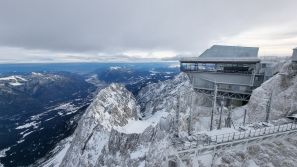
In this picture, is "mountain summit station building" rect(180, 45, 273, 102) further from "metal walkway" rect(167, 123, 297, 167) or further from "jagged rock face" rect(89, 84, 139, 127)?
"jagged rock face" rect(89, 84, 139, 127)

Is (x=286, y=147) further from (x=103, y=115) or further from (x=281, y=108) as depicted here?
(x=103, y=115)

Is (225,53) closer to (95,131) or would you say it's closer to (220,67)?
(220,67)

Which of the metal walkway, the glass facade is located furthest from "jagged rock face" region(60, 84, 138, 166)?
the metal walkway

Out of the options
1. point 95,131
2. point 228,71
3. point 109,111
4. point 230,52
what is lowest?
point 95,131

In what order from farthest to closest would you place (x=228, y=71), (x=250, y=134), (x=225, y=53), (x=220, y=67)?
(x=225, y=53) → (x=220, y=67) → (x=228, y=71) → (x=250, y=134)

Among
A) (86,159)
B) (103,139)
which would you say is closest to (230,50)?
(103,139)

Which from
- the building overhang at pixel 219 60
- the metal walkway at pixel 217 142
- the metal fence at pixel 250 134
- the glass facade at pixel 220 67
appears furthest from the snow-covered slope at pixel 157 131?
the building overhang at pixel 219 60

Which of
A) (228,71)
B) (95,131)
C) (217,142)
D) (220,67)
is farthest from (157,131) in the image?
(217,142)
